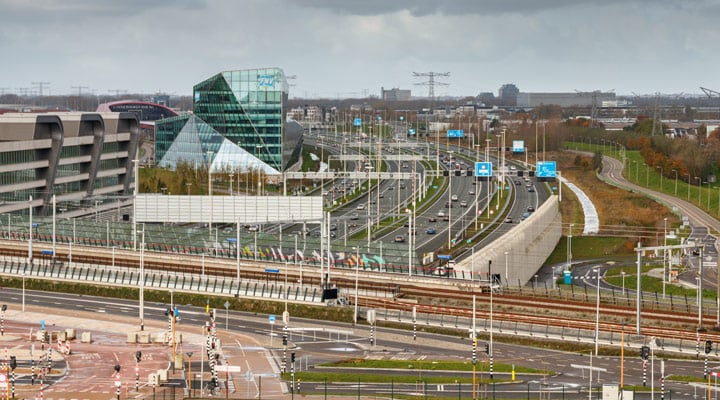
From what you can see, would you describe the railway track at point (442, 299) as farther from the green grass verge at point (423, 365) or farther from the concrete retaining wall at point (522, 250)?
the green grass verge at point (423, 365)

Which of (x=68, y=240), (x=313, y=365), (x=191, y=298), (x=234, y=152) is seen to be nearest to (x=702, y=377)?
(x=313, y=365)

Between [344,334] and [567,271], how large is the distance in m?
38.7

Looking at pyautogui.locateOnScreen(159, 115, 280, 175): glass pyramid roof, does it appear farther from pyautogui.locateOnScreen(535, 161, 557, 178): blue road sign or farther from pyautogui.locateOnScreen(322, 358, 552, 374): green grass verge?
pyautogui.locateOnScreen(322, 358, 552, 374): green grass verge

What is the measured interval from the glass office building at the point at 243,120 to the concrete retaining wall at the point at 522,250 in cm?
5187

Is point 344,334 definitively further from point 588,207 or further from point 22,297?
point 588,207

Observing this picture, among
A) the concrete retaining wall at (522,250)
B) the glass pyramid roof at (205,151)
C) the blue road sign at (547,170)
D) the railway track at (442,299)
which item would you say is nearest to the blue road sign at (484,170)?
the concrete retaining wall at (522,250)

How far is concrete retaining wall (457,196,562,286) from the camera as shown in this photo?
94062mm

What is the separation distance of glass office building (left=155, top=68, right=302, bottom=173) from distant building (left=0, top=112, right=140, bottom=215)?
25.3m

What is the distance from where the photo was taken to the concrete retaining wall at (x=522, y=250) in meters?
94.1

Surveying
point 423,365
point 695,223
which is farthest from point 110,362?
point 695,223

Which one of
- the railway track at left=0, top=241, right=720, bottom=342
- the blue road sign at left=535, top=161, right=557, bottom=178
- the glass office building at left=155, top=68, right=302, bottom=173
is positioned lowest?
the railway track at left=0, top=241, right=720, bottom=342

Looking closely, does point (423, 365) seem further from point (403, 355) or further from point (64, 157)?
point (64, 157)

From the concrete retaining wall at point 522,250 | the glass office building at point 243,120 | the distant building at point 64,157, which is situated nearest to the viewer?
the concrete retaining wall at point 522,250

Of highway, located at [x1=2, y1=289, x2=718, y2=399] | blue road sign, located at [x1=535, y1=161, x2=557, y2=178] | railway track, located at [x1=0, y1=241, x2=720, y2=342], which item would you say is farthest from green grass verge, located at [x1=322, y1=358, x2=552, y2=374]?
blue road sign, located at [x1=535, y1=161, x2=557, y2=178]
